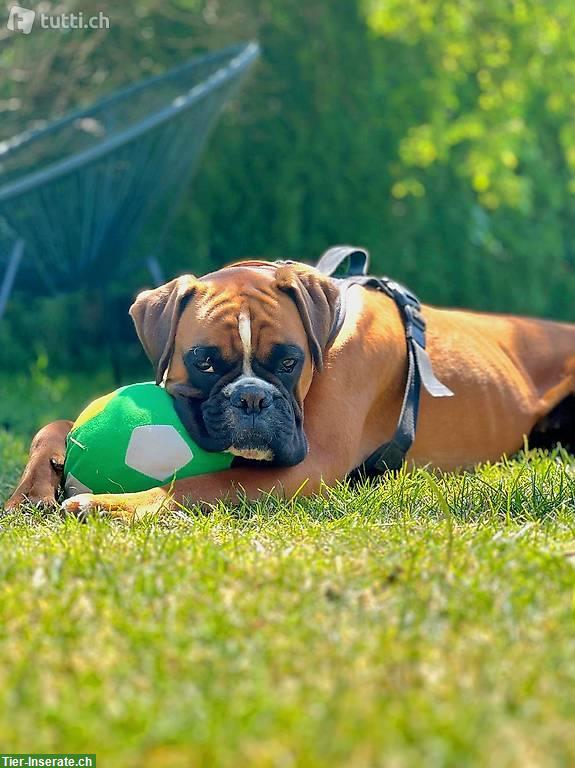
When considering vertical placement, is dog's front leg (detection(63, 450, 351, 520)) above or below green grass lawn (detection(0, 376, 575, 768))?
below

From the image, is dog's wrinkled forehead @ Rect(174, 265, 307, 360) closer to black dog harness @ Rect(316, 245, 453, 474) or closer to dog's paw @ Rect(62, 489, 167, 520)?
black dog harness @ Rect(316, 245, 453, 474)

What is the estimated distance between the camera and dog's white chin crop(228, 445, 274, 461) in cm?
348

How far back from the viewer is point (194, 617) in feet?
7.45

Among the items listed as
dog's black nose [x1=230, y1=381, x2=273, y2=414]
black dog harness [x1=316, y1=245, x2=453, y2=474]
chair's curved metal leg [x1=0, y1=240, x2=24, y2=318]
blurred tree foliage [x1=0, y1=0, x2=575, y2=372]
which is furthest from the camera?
blurred tree foliage [x1=0, y1=0, x2=575, y2=372]

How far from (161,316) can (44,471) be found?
64cm

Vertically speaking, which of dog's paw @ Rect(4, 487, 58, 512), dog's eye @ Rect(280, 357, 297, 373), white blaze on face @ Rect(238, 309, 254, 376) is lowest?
dog's paw @ Rect(4, 487, 58, 512)

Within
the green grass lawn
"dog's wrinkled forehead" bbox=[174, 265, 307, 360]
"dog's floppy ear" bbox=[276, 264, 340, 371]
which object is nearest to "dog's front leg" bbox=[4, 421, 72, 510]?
the green grass lawn

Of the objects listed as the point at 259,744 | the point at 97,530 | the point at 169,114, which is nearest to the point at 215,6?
the point at 169,114

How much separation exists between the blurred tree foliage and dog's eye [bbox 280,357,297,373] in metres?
4.90

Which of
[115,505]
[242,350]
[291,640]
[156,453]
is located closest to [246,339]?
[242,350]

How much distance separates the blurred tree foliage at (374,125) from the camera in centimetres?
→ 824

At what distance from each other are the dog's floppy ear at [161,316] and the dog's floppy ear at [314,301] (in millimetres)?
330

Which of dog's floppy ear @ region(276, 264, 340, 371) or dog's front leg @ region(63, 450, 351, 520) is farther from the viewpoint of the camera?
dog's floppy ear @ region(276, 264, 340, 371)

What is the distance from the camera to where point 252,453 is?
3492mm
